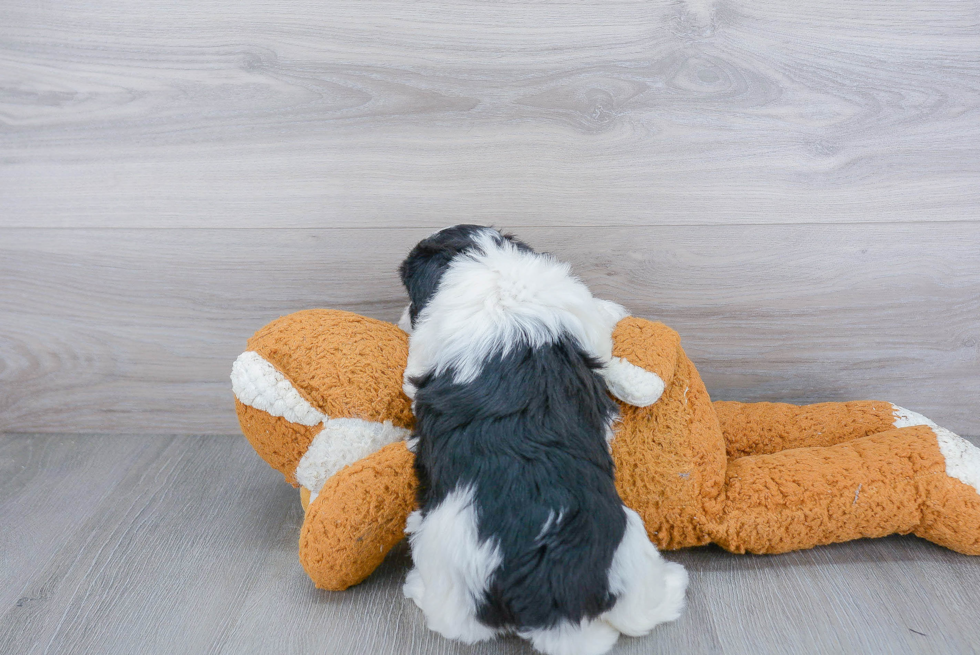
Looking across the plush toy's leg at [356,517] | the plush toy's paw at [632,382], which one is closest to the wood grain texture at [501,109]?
the plush toy's paw at [632,382]

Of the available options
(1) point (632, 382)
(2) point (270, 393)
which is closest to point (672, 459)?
(1) point (632, 382)

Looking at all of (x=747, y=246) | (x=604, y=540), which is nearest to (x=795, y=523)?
(x=604, y=540)

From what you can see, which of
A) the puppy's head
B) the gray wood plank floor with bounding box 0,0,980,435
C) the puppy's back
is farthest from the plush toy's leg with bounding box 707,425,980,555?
the puppy's head

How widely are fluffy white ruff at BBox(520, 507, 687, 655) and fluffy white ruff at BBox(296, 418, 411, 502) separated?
1.00 feet

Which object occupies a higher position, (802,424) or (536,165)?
(536,165)

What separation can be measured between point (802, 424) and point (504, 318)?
1.82 ft

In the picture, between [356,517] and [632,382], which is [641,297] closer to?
[632,382]

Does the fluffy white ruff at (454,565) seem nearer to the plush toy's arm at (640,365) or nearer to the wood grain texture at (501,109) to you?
the plush toy's arm at (640,365)

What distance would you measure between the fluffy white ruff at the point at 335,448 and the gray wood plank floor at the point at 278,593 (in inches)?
5.7

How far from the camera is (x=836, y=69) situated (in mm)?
1074

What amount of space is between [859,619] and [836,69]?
31.7 inches

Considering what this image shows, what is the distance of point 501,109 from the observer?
3.61 feet

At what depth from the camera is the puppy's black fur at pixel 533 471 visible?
0.71 m

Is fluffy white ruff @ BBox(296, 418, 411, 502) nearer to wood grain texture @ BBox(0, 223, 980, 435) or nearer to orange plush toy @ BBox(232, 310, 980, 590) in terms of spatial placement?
orange plush toy @ BBox(232, 310, 980, 590)
